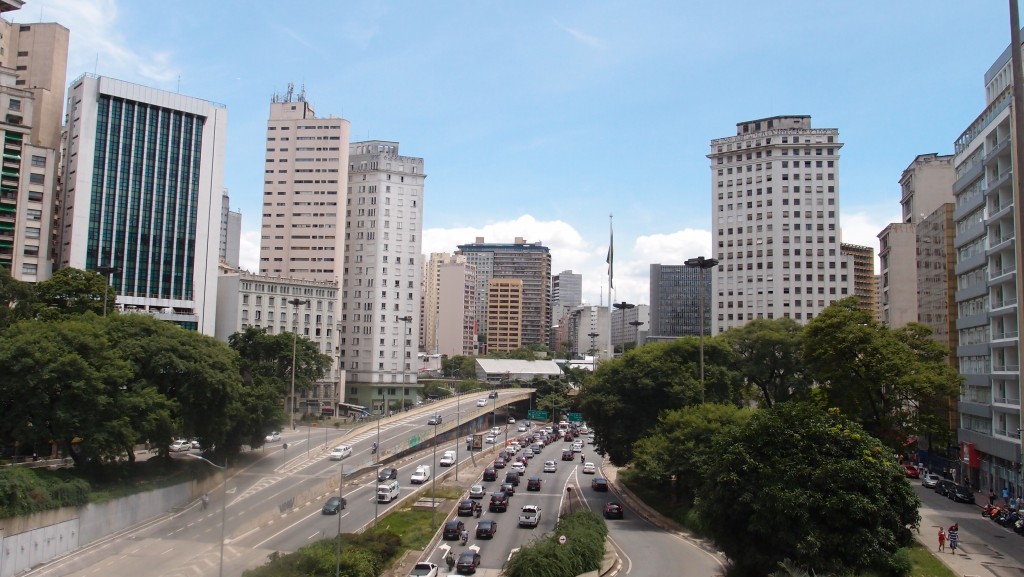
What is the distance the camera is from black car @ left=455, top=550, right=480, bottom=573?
1372 inches

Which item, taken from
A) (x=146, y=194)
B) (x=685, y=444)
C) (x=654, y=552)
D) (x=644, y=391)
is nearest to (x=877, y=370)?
(x=685, y=444)

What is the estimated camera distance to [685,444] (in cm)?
4322

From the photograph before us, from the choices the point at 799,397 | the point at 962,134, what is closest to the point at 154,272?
the point at 799,397

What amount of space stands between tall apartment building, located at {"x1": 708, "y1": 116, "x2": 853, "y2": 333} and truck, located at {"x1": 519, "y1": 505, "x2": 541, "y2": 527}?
222ft

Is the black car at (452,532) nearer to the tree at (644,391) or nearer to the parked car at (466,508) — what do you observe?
the parked car at (466,508)

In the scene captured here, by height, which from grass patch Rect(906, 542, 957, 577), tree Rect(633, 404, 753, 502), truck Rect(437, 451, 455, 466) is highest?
tree Rect(633, 404, 753, 502)

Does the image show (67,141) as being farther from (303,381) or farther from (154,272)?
(303,381)

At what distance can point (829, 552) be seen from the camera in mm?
25453

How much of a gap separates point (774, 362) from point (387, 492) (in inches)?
1297

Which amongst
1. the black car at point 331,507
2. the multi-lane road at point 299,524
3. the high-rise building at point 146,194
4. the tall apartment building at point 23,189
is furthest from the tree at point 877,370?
the tall apartment building at point 23,189

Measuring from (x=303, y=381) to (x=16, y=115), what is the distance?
3716 cm

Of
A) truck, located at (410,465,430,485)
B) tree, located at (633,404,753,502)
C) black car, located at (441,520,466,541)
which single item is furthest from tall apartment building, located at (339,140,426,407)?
black car, located at (441,520,466,541)

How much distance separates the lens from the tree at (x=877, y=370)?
44.2 m

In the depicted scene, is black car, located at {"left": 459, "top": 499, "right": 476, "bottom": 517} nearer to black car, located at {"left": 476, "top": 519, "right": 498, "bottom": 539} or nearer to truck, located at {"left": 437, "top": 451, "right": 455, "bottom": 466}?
black car, located at {"left": 476, "top": 519, "right": 498, "bottom": 539}
